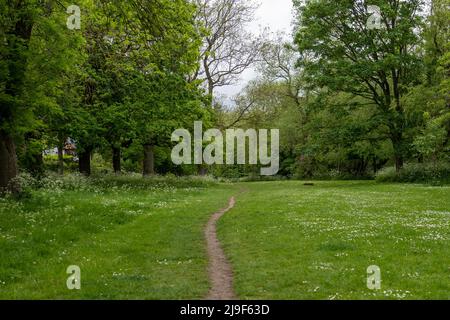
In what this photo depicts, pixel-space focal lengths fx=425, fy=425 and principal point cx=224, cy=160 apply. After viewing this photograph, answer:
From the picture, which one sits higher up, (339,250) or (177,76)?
(177,76)

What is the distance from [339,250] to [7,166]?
729 inches

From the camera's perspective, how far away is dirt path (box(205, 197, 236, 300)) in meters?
10.5

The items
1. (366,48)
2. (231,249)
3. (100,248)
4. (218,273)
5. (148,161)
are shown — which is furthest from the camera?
(148,161)

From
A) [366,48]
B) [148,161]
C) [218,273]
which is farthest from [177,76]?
[218,273]

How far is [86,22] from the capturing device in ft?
81.0

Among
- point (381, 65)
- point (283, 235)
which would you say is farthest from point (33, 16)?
point (381, 65)

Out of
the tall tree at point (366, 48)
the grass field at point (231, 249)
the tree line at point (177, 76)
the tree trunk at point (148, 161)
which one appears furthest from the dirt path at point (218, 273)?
the tall tree at point (366, 48)

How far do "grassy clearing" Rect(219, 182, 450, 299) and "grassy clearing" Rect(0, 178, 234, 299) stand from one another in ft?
5.27

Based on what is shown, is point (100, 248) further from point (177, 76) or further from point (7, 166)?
point (177, 76)

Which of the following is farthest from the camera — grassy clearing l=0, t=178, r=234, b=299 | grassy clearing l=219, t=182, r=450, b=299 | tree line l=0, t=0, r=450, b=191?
tree line l=0, t=0, r=450, b=191

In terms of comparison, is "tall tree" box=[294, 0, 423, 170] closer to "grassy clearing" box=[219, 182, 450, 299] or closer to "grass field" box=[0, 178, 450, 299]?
"grass field" box=[0, 178, 450, 299]

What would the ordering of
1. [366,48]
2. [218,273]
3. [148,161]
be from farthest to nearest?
[148,161]
[366,48]
[218,273]

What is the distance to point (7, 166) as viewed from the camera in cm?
2336

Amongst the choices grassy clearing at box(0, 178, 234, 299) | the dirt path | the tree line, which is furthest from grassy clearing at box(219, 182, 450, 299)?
the tree line
